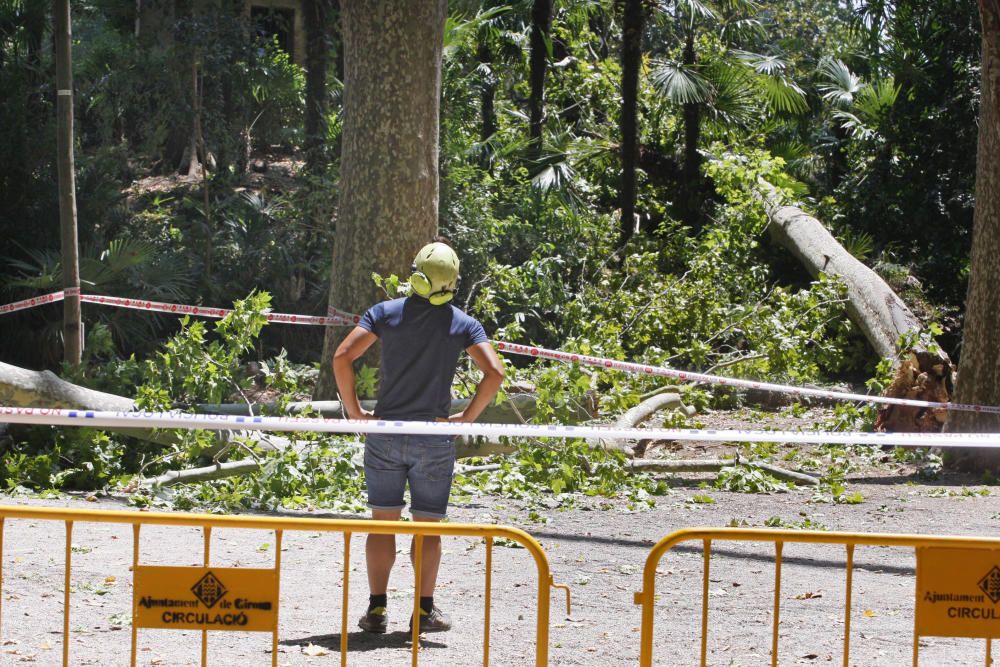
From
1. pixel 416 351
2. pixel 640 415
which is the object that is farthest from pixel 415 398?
pixel 640 415

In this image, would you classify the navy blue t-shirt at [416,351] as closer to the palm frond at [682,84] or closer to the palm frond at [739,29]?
the palm frond at [682,84]

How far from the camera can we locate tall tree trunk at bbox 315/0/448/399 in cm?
1048

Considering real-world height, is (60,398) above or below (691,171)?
below

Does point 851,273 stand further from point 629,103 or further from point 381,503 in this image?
point 381,503

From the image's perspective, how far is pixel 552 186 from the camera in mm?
15898

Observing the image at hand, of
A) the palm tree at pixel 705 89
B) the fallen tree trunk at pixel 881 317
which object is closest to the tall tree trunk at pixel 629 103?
the palm tree at pixel 705 89

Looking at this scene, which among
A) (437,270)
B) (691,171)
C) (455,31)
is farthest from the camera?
(691,171)

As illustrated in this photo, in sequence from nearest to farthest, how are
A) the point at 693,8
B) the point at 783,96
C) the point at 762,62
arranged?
the point at 693,8 → the point at 783,96 → the point at 762,62

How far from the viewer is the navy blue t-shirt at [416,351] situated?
15.9ft

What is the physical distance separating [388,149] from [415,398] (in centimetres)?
607

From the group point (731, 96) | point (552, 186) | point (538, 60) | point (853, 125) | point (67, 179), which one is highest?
point (538, 60)

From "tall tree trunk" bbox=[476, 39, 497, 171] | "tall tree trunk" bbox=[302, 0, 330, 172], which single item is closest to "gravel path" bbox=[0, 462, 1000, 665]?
"tall tree trunk" bbox=[302, 0, 330, 172]

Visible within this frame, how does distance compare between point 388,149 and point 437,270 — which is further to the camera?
point 388,149

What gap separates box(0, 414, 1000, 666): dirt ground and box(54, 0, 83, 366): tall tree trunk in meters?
2.85
